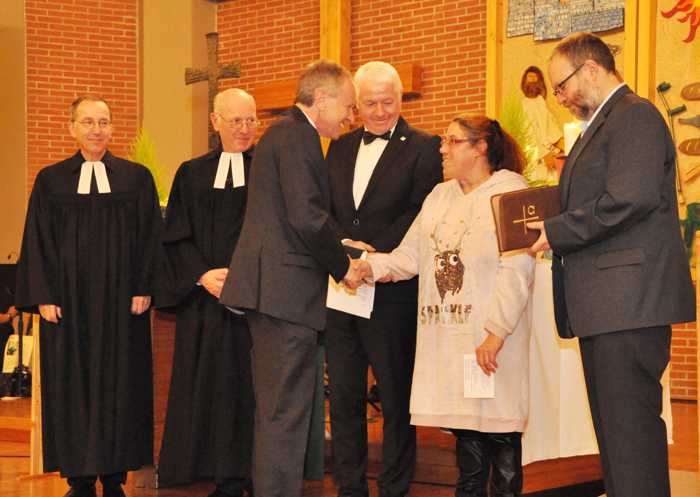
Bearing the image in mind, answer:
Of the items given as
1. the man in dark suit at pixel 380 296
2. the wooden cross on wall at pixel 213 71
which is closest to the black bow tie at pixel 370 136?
the man in dark suit at pixel 380 296

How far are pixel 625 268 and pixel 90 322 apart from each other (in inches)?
111

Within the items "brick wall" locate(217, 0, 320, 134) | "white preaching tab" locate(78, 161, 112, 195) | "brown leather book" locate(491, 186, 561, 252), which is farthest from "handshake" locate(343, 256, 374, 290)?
"brick wall" locate(217, 0, 320, 134)

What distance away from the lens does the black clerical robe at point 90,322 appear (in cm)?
495

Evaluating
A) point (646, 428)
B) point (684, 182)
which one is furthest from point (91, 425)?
point (684, 182)

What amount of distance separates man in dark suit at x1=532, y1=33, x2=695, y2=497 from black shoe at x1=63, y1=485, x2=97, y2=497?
8.86 ft

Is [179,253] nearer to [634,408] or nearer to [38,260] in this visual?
[38,260]

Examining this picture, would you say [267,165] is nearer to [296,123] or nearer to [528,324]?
[296,123]

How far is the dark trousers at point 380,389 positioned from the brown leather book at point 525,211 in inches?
48.4

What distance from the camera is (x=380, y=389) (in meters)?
4.57

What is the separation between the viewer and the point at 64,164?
5.16m

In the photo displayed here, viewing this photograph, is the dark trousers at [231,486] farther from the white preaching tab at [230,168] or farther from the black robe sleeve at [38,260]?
the white preaching tab at [230,168]

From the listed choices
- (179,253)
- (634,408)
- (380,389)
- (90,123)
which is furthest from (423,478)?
(90,123)

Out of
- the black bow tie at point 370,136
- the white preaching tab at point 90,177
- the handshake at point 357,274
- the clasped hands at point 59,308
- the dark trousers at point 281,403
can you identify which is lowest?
the dark trousers at point 281,403

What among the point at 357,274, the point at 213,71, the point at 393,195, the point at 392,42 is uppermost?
the point at 392,42
